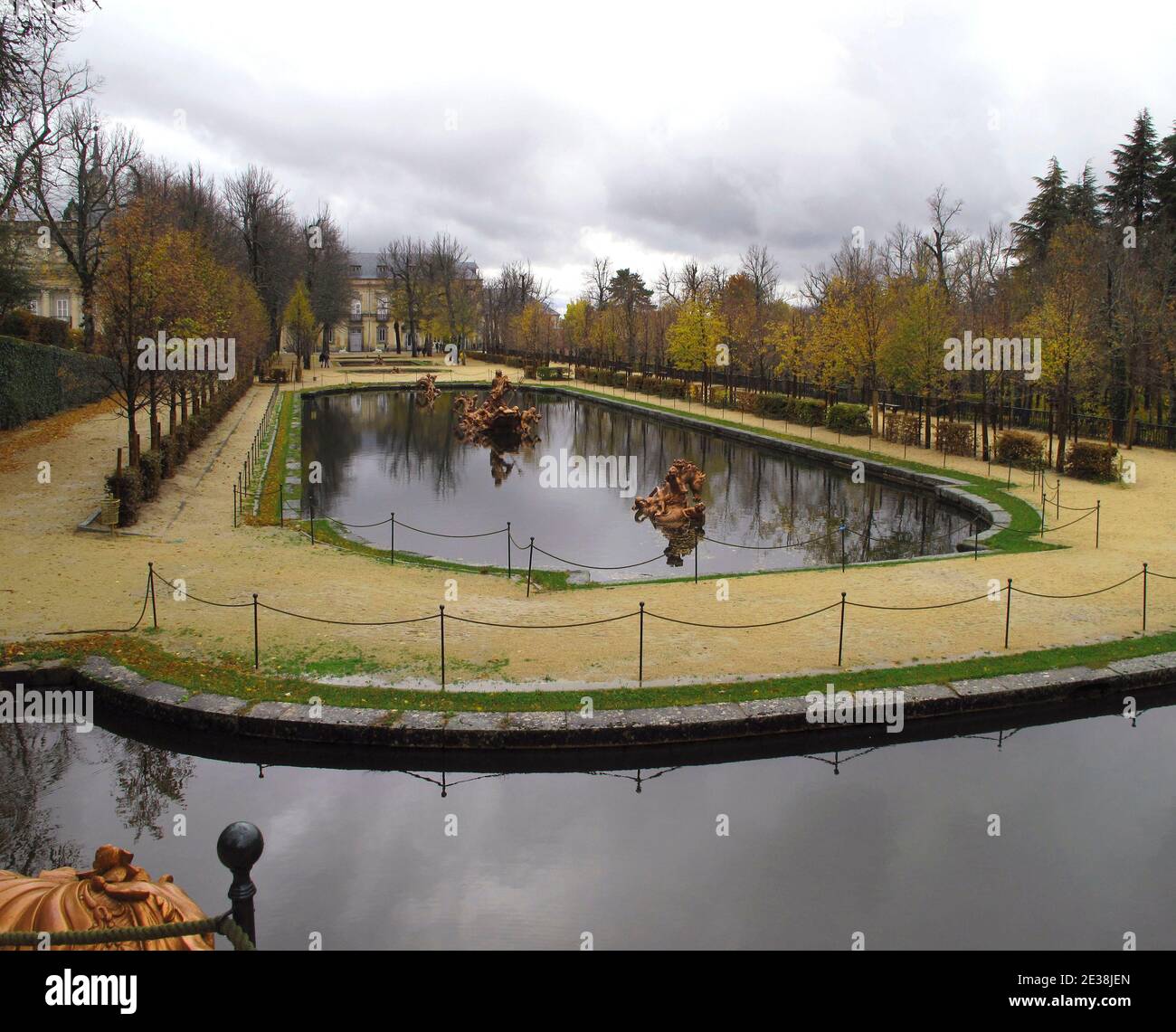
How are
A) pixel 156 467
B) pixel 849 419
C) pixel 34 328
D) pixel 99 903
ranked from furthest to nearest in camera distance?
pixel 34 328 < pixel 849 419 < pixel 156 467 < pixel 99 903

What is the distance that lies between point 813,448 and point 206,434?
19.8 meters

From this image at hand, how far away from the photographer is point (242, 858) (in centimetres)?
409

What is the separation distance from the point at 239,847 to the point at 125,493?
629 inches

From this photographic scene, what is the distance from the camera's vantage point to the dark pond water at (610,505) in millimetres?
17781

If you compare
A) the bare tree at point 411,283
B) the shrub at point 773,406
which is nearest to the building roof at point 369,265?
the bare tree at point 411,283

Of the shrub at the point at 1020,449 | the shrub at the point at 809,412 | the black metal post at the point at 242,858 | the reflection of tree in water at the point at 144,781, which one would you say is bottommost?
the reflection of tree in water at the point at 144,781

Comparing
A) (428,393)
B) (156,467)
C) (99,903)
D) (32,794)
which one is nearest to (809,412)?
(428,393)

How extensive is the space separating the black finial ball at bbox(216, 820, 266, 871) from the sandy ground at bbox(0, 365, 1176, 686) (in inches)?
242

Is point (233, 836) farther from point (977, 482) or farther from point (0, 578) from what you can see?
point (977, 482)

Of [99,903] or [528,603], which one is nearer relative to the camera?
[99,903]

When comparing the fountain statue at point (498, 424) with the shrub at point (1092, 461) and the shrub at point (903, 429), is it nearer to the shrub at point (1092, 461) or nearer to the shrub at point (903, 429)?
the shrub at point (903, 429)

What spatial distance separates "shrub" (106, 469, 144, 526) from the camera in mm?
18000

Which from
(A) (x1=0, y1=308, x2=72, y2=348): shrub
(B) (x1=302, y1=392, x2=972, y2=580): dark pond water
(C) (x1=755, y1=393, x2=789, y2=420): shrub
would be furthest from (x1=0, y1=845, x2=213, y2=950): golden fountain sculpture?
(C) (x1=755, y1=393, x2=789, y2=420): shrub

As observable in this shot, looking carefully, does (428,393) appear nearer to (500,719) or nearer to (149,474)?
(149,474)
